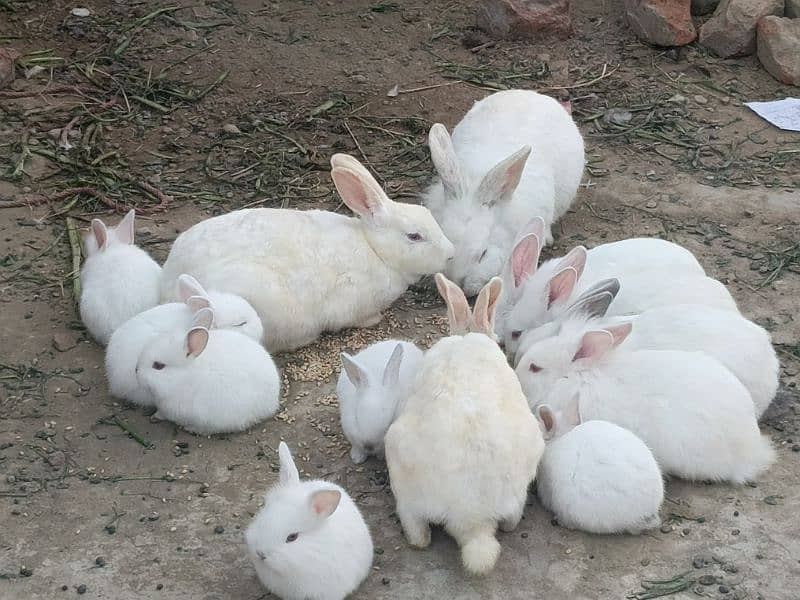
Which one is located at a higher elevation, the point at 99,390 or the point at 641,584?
the point at 641,584

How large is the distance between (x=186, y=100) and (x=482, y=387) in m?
4.67

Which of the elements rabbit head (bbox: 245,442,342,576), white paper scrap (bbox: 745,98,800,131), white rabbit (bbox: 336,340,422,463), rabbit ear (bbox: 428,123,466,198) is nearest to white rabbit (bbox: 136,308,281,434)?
white rabbit (bbox: 336,340,422,463)

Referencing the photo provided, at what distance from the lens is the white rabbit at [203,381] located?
5.02 m

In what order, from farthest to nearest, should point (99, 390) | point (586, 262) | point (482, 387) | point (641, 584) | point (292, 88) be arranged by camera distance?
point (292, 88)
point (586, 262)
point (99, 390)
point (482, 387)
point (641, 584)

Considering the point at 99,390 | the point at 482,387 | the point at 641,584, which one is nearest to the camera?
the point at 641,584

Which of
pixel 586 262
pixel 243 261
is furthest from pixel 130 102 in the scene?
pixel 586 262

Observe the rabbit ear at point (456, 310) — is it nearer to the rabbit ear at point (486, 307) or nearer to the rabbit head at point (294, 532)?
the rabbit ear at point (486, 307)

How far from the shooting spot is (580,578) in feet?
13.9

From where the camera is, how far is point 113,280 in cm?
573

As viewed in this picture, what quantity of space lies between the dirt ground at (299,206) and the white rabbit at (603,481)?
9cm

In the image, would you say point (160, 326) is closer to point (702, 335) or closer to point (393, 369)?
point (393, 369)

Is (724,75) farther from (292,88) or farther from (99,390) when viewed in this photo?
(99,390)

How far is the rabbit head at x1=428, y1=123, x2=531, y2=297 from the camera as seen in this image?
6.29 metres

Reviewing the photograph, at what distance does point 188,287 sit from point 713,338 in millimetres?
2370
